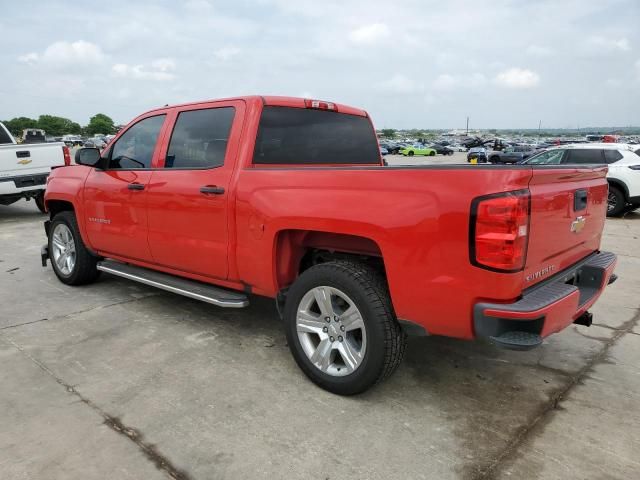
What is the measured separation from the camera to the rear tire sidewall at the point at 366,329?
281 cm

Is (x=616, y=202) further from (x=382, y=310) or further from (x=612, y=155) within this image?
(x=382, y=310)

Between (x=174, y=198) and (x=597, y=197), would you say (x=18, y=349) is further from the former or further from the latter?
(x=597, y=197)

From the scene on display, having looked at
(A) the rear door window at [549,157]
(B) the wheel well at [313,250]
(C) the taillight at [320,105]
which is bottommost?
(B) the wheel well at [313,250]

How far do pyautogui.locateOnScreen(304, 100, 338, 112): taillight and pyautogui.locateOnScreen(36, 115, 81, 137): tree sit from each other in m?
136

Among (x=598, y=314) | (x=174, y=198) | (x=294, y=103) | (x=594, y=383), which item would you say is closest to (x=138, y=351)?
(x=174, y=198)

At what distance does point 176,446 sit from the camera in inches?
101

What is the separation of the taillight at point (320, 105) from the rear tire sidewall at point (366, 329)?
1557 millimetres

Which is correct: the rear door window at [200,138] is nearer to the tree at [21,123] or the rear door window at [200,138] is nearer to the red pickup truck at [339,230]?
the red pickup truck at [339,230]

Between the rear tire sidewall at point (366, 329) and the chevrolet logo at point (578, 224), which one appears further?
the chevrolet logo at point (578, 224)

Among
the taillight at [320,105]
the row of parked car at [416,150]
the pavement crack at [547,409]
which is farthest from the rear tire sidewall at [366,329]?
the row of parked car at [416,150]

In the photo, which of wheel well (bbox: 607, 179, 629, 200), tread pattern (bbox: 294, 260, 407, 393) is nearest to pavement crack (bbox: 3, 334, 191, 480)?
tread pattern (bbox: 294, 260, 407, 393)

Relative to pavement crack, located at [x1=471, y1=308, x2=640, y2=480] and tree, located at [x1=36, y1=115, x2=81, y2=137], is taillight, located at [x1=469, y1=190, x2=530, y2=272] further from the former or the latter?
tree, located at [x1=36, y1=115, x2=81, y2=137]

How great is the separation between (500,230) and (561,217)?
655 millimetres

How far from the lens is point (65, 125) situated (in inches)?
5182
